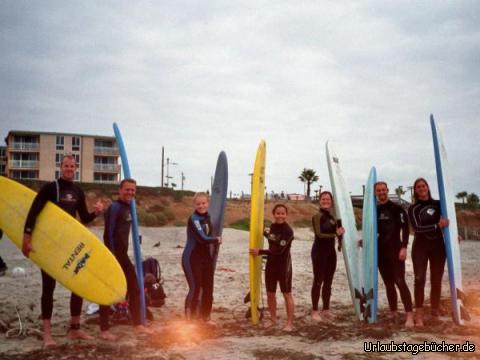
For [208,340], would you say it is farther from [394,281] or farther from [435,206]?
[435,206]

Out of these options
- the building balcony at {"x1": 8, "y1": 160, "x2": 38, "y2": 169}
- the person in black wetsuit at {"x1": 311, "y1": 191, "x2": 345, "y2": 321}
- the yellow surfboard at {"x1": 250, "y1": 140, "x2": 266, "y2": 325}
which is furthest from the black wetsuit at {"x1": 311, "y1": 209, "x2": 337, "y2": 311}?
the building balcony at {"x1": 8, "y1": 160, "x2": 38, "y2": 169}

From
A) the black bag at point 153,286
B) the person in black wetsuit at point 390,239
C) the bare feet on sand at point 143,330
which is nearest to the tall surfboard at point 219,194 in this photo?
the black bag at point 153,286

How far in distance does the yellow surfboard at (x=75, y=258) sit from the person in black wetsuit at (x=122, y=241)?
18 centimetres

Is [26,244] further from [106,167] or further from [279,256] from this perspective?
[106,167]

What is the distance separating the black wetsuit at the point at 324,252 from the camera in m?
4.68

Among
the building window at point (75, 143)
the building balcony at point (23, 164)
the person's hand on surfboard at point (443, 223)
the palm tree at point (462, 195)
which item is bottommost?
the person's hand on surfboard at point (443, 223)

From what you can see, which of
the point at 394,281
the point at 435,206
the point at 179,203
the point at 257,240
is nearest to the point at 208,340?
the point at 257,240

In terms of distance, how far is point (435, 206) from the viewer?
4535 mm

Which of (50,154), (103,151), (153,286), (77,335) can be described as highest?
(103,151)

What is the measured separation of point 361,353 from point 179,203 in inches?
1237

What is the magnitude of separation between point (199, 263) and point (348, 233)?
1.98 m

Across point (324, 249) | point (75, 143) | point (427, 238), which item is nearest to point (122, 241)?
point (324, 249)

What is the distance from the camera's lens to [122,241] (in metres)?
4.04

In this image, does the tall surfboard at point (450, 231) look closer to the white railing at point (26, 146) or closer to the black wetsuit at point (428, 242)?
the black wetsuit at point (428, 242)
